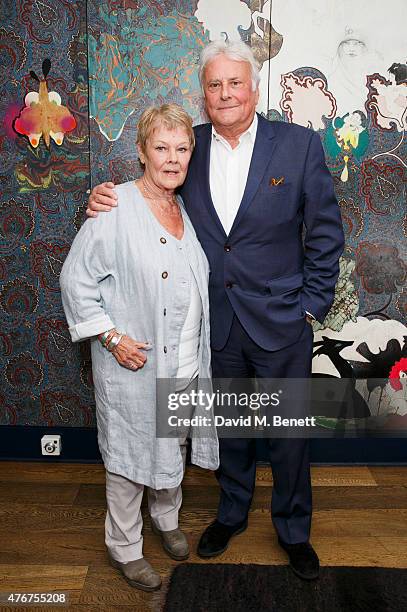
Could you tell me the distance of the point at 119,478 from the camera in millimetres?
2158

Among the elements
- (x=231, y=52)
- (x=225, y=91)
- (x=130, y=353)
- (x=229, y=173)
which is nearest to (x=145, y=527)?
(x=130, y=353)

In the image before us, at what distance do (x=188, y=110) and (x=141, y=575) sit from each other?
1857 millimetres

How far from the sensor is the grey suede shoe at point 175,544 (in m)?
2.33

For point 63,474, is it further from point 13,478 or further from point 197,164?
point 197,164

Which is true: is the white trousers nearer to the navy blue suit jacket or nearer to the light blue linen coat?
the light blue linen coat

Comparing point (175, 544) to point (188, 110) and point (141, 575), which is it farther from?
point (188, 110)

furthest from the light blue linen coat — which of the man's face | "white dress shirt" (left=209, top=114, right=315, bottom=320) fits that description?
the man's face

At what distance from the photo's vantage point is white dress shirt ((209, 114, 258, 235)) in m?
2.17

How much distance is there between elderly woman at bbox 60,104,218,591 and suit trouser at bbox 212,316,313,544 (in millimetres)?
120

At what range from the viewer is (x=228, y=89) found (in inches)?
81.4

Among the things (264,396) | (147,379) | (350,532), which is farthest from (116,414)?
(350,532)

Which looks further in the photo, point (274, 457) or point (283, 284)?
point (274, 457)

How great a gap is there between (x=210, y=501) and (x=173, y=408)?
0.78m

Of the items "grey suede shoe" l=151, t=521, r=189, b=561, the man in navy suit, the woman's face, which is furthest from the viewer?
"grey suede shoe" l=151, t=521, r=189, b=561
